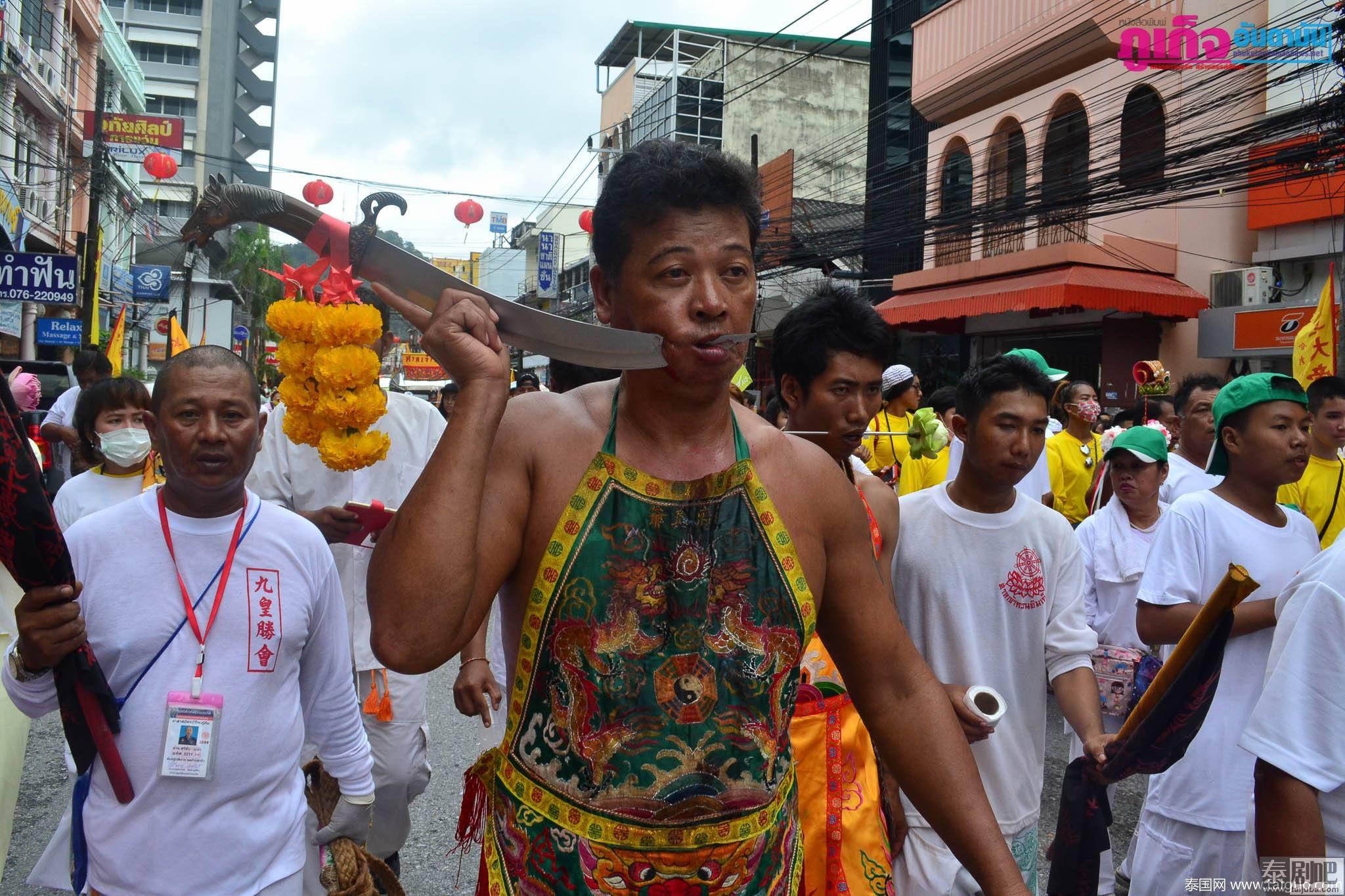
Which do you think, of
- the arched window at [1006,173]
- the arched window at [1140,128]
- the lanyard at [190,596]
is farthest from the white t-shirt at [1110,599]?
the arched window at [1006,173]

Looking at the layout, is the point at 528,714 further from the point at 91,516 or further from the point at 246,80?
the point at 246,80

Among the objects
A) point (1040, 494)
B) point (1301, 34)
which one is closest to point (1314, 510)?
point (1040, 494)

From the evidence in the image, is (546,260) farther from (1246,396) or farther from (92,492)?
(1246,396)

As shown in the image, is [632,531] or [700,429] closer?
[632,531]

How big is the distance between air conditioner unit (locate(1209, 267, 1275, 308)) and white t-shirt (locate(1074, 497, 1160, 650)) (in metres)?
11.9

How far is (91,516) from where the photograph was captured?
2793 millimetres

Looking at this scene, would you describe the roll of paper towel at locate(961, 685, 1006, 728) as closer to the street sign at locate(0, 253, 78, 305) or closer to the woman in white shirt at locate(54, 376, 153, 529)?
the woman in white shirt at locate(54, 376, 153, 529)

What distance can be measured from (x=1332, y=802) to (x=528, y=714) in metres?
1.69

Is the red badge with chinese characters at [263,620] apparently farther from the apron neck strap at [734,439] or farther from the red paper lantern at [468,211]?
the red paper lantern at [468,211]

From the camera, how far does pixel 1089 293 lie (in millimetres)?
15547

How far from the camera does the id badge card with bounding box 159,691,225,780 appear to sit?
256cm

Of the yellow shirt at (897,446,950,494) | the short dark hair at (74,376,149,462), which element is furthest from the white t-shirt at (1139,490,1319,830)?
the short dark hair at (74,376,149,462)

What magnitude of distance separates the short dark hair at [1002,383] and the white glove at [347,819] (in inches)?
89.5

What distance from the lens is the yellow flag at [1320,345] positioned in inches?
280
